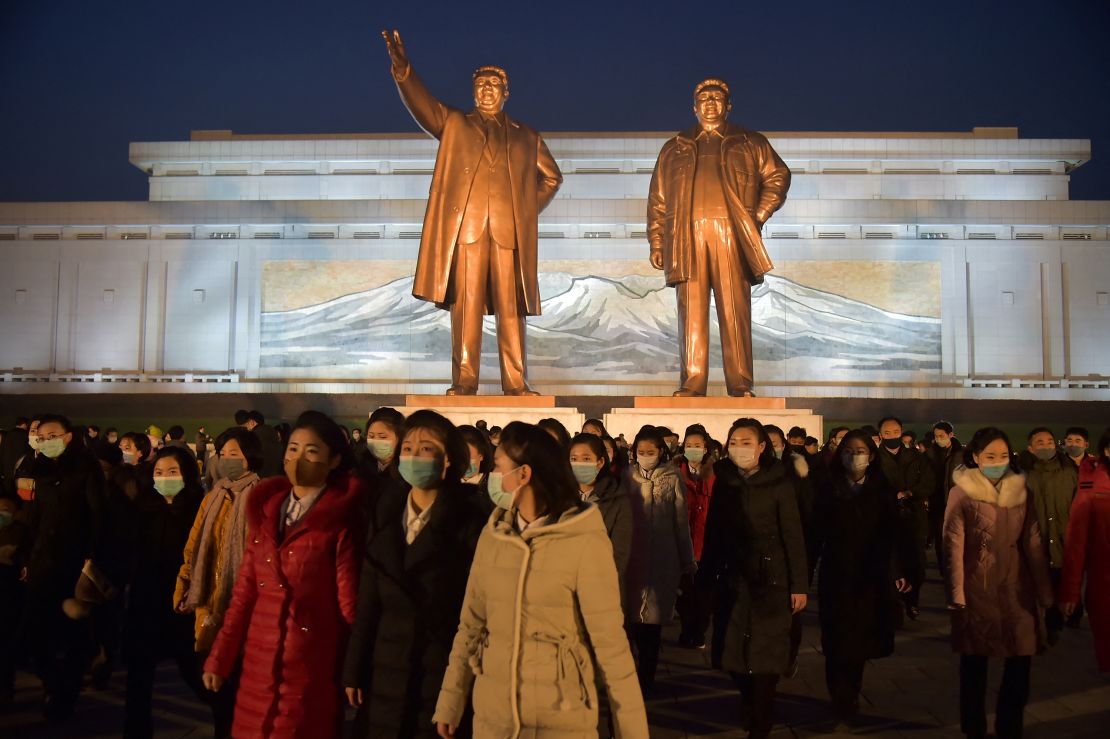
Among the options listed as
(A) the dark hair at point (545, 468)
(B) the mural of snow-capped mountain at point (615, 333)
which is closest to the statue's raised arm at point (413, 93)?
(A) the dark hair at point (545, 468)

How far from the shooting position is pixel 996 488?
4.16m

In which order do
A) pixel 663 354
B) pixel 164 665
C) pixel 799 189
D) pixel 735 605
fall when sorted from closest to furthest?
1. pixel 735 605
2. pixel 164 665
3. pixel 663 354
4. pixel 799 189

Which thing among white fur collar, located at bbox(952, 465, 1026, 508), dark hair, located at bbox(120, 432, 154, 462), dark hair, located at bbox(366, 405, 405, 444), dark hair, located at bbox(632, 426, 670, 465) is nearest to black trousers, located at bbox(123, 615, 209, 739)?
dark hair, located at bbox(366, 405, 405, 444)

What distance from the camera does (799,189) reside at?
29.0 meters

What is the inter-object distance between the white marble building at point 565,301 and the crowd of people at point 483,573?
60.9 feet

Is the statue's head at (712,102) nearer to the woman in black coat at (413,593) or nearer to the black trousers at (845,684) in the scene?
the black trousers at (845,684)

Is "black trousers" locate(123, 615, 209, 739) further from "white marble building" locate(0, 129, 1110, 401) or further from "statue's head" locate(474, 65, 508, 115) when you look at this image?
"white marble building" locate(0, 129, 1110, 401)

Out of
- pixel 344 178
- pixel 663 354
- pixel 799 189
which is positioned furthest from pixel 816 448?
pixel 344 178

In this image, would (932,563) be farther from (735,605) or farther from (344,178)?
(344,178)

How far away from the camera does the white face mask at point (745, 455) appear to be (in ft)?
13.9

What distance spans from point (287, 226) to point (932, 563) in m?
19.2

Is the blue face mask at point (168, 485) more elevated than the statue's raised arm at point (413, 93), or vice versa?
the statue's raised arm at point (413, 93)

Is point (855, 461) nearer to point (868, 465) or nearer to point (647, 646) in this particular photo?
point (868, 465)

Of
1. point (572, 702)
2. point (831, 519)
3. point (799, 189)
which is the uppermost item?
point (799, 189)
